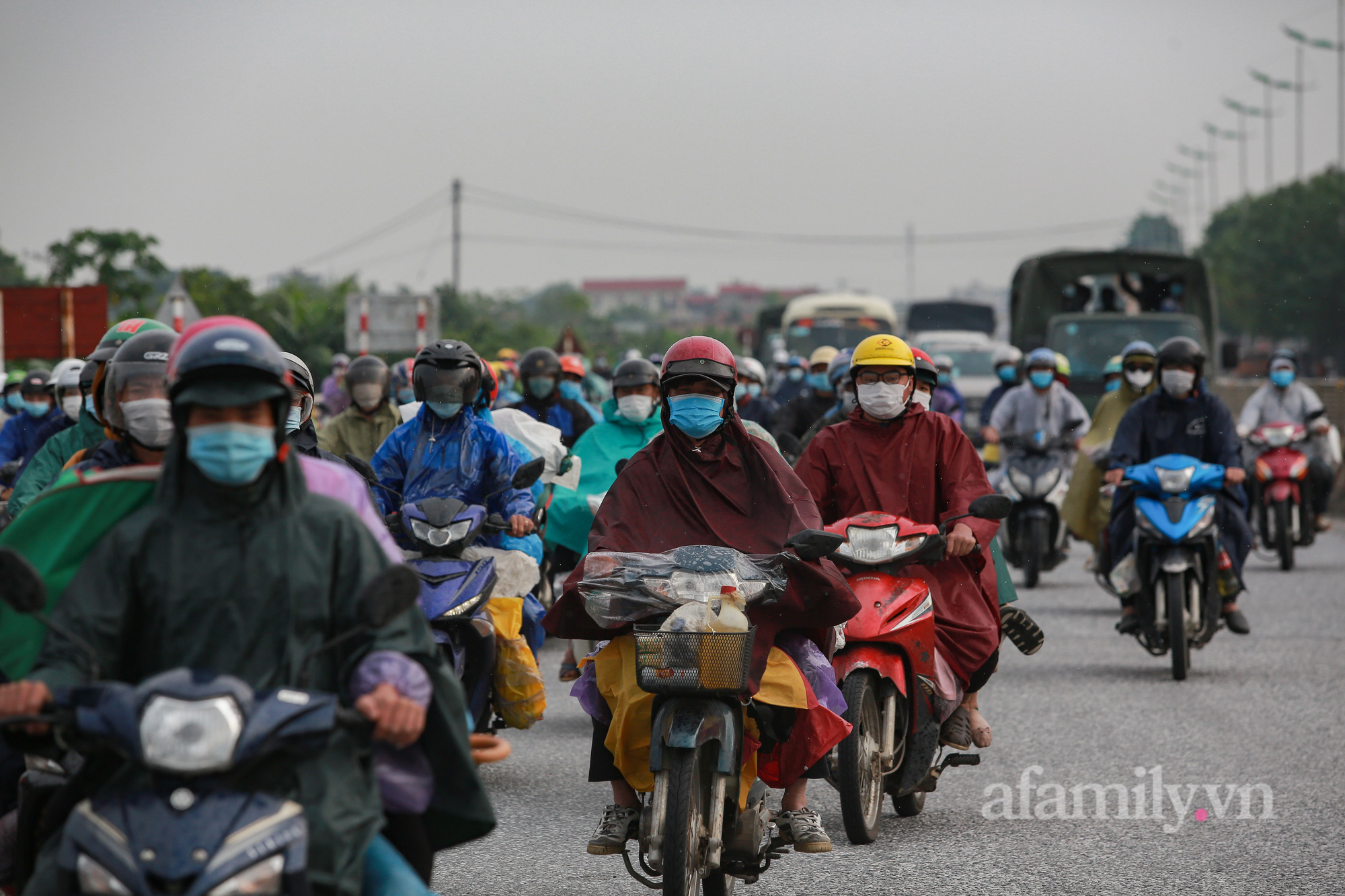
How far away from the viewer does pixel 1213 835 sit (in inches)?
264

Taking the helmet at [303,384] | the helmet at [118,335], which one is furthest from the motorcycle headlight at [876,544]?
the helmet at [118,335]

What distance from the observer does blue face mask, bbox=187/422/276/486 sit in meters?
3.36

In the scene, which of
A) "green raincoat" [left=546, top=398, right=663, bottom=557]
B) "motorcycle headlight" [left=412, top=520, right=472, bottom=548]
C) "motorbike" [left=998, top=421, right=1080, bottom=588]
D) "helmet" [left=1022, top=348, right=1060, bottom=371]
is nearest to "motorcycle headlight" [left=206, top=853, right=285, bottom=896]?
"motorcycle headlight" [left=412, top=520, right=472, bottom=548]

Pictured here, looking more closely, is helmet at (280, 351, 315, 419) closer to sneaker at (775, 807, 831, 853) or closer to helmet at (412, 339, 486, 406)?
helmet at (412, 339, 486, 406)

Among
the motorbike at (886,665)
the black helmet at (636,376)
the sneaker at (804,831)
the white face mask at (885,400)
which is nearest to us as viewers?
the sneaker at (804,831)

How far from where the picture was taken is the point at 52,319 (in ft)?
63.2

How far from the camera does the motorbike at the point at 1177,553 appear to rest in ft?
33.3

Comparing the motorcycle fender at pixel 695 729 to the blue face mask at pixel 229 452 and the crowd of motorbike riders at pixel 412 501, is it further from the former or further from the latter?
the blue face mask at pixel 229 452

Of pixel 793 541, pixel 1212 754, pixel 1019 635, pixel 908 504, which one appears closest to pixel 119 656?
Answer: pixel 793 541

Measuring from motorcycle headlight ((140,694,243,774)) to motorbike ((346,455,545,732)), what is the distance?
4008 mm

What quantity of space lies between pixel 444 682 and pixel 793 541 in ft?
6.15

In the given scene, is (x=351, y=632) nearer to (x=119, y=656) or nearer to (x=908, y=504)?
(x=119, y=656)

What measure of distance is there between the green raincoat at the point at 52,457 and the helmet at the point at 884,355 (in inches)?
124

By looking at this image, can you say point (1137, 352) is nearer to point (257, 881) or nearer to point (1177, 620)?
point (1177, 620)
